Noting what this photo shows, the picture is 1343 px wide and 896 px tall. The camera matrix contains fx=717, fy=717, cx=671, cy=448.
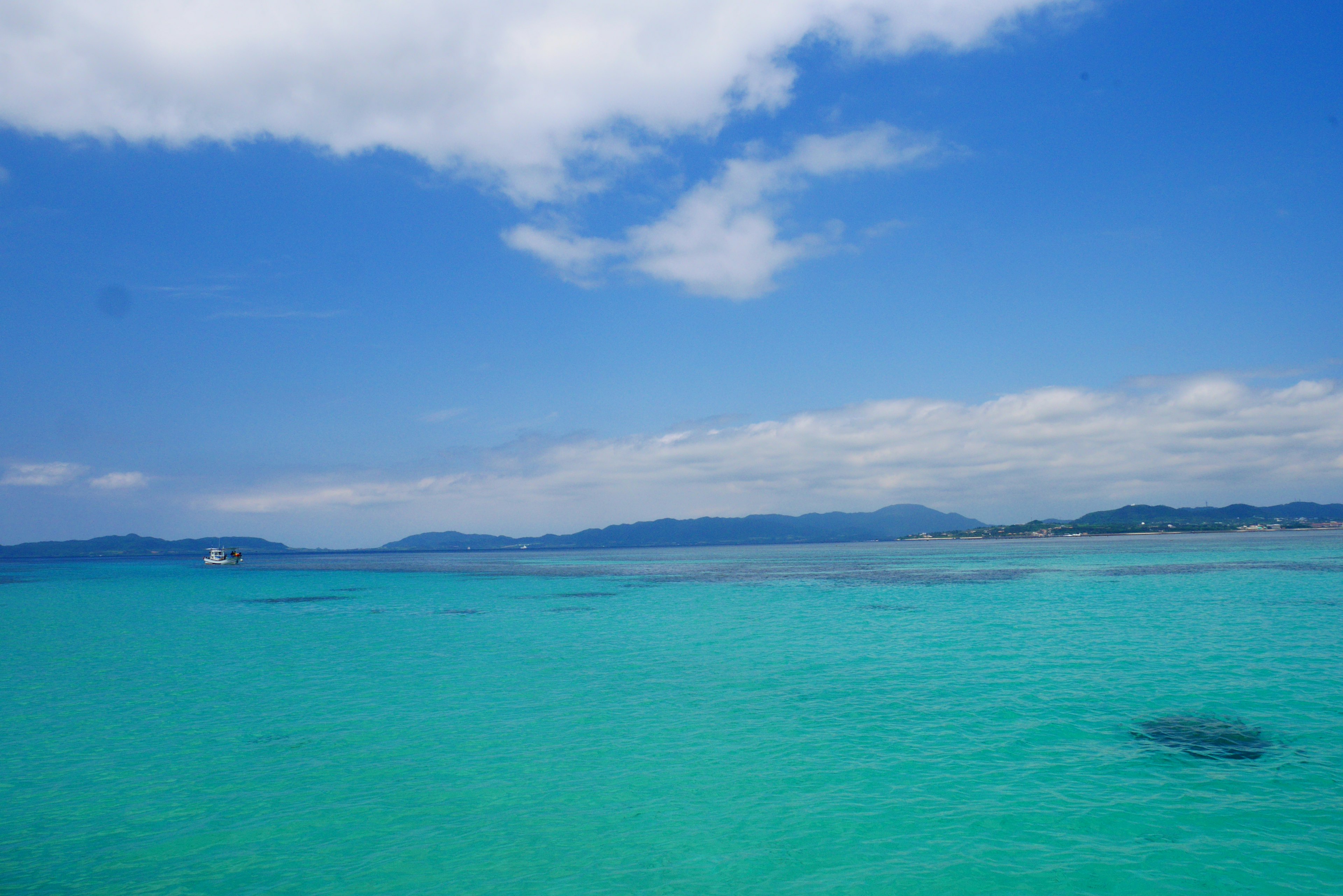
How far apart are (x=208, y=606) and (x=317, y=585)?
3398cm

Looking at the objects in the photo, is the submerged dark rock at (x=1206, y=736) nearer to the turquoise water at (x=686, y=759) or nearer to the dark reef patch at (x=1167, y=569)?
the turquoise water at (x=686, y=759)

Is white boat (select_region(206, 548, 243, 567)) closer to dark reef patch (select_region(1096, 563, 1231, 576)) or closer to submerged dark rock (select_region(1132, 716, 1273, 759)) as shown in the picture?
dark reef patch (select_region(1096, 563, 1231, 576))

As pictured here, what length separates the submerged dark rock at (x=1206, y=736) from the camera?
18.0 m

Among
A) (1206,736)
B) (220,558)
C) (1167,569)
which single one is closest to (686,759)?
(1206,736)

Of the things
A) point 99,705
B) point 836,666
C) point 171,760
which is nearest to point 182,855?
point 171,760

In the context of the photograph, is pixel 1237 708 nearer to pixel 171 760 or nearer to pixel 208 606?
pixel 171 760

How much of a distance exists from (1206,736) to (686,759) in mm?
14008

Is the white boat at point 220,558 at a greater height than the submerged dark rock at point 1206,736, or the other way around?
the white boat at point 220,558

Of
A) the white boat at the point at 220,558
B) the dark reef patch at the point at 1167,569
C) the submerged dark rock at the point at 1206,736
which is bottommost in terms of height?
the dark reef patch at the point at 1167,569

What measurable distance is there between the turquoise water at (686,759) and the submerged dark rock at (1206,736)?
292mm

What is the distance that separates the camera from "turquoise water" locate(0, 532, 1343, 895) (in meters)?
13.0

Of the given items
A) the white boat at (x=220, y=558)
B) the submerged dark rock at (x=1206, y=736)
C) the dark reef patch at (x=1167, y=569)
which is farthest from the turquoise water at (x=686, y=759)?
the white boat at (x=220, y=558)

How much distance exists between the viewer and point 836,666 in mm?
30031

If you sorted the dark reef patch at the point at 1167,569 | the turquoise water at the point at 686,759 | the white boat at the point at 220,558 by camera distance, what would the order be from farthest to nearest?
the white boat at the point at 220,558, the dark reef patch at the point at 1167,569, the turquoise water at the point at 686,759
